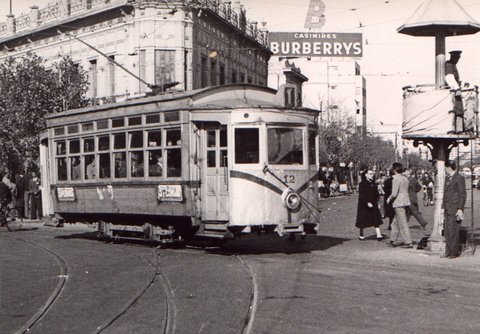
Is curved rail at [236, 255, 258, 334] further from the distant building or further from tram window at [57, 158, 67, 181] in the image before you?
the distant building

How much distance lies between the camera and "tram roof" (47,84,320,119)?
44.1 feet

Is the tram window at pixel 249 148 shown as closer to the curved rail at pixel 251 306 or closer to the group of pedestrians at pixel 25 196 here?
the curved rail at pixel 251 306

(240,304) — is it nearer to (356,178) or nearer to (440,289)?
(440,289)

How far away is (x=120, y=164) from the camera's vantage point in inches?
589

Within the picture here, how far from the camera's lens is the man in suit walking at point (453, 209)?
498 inches

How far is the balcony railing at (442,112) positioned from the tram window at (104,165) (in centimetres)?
623

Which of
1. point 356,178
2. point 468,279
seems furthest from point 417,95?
point 356,178

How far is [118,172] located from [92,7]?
2396 cm

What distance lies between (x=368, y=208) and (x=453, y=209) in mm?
3970

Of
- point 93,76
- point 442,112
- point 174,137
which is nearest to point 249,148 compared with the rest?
point 174,137

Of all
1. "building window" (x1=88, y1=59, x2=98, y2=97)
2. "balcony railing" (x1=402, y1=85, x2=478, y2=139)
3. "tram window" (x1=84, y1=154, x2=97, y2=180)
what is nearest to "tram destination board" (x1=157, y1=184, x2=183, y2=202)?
"tram window" (x1=84, y1=154, x2=97, y2=180)

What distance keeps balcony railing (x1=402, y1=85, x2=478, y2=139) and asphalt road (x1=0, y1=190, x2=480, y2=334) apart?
7.55 feet

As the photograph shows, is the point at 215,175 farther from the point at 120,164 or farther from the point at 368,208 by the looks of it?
the point at 368,208

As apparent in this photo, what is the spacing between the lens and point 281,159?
43.6ft
